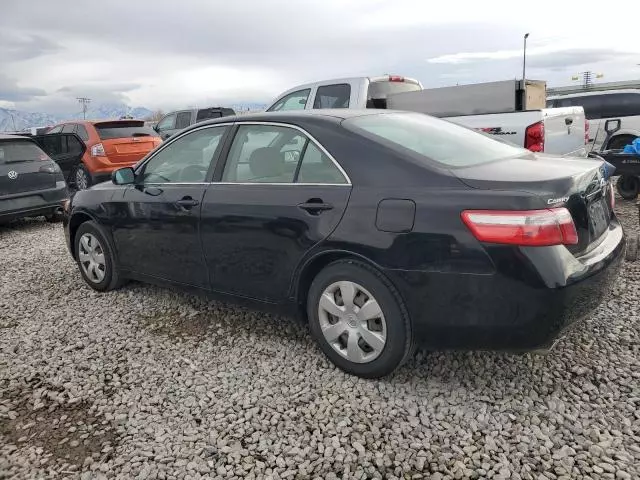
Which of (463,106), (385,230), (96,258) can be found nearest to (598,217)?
(385,230)

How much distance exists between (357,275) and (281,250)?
58cm

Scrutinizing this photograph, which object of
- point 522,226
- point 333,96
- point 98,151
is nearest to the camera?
point 522,226

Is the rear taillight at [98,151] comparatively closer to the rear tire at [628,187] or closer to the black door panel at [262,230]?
the black door panel at [262,230]

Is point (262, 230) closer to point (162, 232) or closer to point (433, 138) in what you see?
point (162, 232)

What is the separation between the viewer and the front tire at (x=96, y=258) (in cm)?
460

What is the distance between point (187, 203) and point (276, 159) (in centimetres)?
80

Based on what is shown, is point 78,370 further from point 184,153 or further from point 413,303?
point 413,303

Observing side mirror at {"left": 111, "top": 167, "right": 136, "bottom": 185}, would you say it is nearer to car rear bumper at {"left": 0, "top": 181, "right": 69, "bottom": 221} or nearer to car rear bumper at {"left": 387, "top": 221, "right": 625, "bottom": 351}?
car rear bumper at {"left": 387, "top": 221, "right": 625, "bottom": 351}

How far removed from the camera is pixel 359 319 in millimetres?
2918

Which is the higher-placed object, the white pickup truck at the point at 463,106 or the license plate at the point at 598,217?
the white pickup truck at the point at 463,106

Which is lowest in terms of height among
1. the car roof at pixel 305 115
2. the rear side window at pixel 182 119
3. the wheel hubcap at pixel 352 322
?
the wheel hubcap at pixel 352 322

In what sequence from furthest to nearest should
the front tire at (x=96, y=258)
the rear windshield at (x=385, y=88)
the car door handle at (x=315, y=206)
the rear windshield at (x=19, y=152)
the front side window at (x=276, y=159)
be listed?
1. the rear windshield at (x=385, y=88)
2. the rear windshield at (x=19, y=152)
3. the front tire at (x=96, y=258)
4. the front side window at (x=276, y=159)
5. the car door handle at (x=315, y=206)

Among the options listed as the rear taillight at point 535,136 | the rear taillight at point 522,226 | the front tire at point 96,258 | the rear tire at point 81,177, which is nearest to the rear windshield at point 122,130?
the rear tire at point 81,177

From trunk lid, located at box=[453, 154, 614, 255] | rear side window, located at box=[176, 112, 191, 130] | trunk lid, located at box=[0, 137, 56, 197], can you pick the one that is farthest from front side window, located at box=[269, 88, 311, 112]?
rear side window, located at box=[176, 112, 191, 130]
